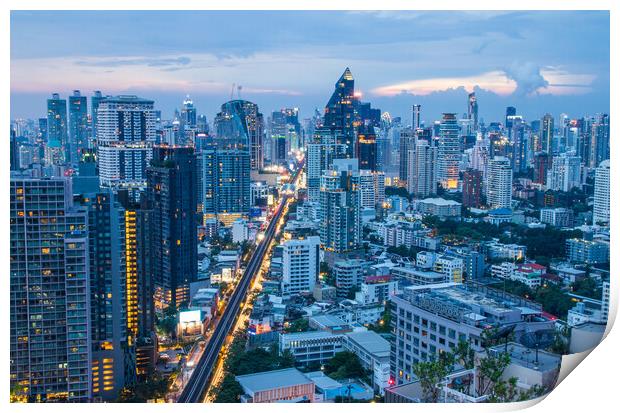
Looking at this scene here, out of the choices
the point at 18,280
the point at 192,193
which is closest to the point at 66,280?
the point at 18,280

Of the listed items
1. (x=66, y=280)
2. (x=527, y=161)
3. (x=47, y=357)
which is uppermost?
(x=527, y=161)

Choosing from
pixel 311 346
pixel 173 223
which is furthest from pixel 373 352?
pixel 173 223

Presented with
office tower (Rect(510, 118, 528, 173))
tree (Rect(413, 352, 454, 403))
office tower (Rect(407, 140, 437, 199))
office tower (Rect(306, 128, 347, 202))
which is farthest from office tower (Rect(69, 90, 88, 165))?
office tower (Rect(510, 118, 528, 173))

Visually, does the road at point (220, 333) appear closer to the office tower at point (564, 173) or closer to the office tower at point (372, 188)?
the office tower at point (372, 188)

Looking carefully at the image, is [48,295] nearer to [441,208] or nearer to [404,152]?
[441,208]

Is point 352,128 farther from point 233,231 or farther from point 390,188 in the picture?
point 233,231

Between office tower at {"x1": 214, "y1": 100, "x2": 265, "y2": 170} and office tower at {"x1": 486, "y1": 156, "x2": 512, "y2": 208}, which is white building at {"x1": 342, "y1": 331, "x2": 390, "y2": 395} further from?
office tower at {"x1": 486, "y1": 156, "x2": 512, "y2": 208}
